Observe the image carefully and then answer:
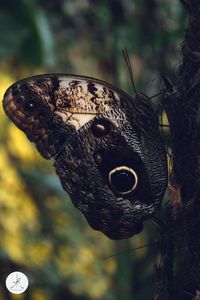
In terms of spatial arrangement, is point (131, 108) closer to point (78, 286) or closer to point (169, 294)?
point (169, 294)

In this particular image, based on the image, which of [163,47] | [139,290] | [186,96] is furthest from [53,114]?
[139,290]

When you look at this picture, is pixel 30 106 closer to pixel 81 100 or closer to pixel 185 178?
pixel 81 100

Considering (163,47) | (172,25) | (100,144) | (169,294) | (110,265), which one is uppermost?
(100,144)

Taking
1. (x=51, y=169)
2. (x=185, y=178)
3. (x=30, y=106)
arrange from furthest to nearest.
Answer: (x=51, y=169) < (x=30, y=106) < (x=185, y=178)

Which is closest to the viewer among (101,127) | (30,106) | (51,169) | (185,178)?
(185,178)

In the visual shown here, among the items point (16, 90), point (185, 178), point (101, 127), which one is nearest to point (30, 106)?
point (16, 90)

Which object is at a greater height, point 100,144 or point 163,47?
point 100,144

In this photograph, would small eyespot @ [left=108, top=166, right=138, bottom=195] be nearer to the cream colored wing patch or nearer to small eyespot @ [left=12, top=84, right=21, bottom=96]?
the cream colored wing patch
